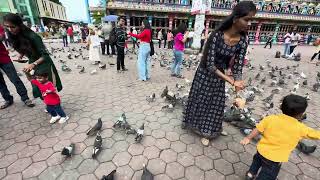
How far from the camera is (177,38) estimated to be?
6.63m

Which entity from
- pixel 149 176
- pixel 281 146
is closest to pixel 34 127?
pixel 149 176

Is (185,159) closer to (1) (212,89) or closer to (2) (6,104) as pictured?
(1) (212,89)

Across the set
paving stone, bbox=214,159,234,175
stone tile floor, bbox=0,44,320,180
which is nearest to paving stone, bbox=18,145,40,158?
stone tile floor, bbox=0,44,320,180

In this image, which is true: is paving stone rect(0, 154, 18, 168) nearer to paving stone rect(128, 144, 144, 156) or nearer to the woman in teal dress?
the woman in teal dress

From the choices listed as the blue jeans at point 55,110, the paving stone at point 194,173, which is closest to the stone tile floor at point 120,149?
the paving stone at point 194,173

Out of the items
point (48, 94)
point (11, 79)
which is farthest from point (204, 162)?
point (11, 79)

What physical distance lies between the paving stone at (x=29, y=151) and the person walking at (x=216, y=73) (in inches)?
110

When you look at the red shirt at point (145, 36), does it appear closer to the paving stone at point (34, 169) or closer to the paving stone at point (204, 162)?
the paving stone at point (204, 162)

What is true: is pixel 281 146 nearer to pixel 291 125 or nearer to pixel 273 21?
pixel 291 125

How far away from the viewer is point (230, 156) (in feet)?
10.4

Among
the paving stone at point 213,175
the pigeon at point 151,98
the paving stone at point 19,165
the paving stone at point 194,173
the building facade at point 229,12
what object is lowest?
the paving stone at point 213,175

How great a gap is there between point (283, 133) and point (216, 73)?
110 cm

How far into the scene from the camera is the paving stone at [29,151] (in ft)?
10.1

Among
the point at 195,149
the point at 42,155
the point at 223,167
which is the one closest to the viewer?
the point at 223,167
